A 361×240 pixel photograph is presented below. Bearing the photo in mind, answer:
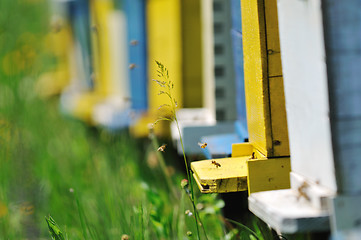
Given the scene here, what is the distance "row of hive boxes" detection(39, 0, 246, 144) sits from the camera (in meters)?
2.35

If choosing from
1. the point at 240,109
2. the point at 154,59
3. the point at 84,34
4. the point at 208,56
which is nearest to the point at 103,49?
the point at 84,34

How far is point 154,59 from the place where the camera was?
1.38 metres

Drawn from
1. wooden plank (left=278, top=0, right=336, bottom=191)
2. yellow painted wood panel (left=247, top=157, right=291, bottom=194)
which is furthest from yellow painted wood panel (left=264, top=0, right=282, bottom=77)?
yellow painted wood panel (left=247, top=157, right=291, bottom=194)

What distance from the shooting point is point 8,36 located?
14.4 feet

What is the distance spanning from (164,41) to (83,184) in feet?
3.26

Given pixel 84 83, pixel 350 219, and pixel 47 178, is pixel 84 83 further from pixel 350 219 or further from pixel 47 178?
pixel 350 219

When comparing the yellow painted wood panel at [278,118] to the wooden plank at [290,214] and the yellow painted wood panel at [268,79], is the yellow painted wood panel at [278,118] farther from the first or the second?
the wooden plank at [290,214]

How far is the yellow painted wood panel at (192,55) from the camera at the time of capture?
104 inches

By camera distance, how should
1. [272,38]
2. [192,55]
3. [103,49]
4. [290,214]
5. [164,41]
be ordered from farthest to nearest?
[103,49] → [164,41] → [192,55] → [272,38] → [290,214]

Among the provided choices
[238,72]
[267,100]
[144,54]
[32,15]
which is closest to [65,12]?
[32,15]

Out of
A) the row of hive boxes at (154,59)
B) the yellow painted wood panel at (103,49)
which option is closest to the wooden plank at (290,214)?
the row of hive boxes at (154,59)

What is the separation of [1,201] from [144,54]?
1.43 m

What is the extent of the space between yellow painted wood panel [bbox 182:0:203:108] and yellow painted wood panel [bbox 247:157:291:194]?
1.38 meters

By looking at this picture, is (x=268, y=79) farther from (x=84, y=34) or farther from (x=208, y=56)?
(x=84, y=34)
